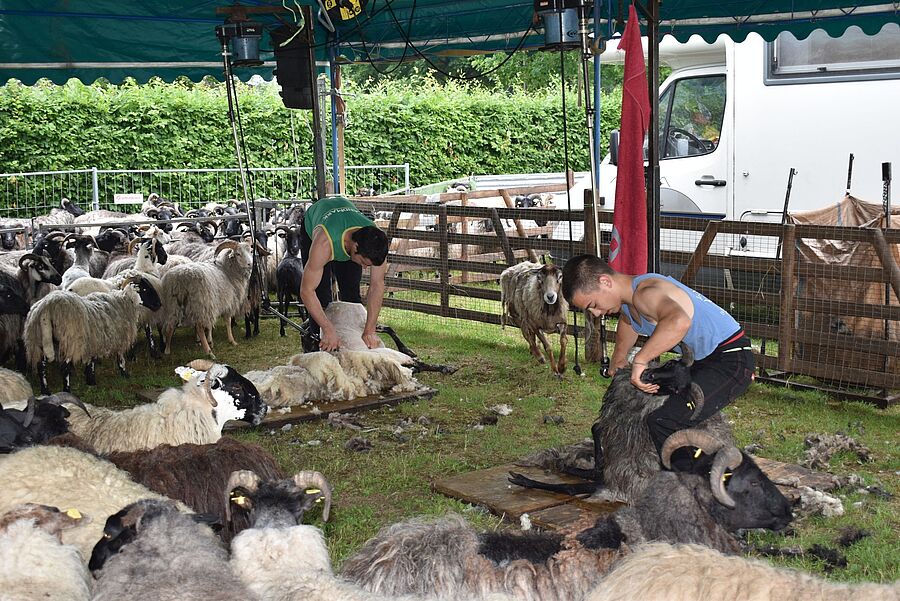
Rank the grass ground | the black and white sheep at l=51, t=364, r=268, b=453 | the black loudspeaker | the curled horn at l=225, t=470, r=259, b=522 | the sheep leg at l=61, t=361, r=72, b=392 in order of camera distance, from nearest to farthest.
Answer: the curled horn at l=225, t=470, r=259, b=522, the grass ground, the black and white sheep at l=51, t=364, r=268, b=453, the sheep leg at l=61, t=361, r=72, b=392, the black loudspeaker

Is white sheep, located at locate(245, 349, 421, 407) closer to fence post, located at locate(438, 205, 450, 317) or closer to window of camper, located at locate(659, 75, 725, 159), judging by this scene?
fence post, located at locate(438, 205, 450, 317)

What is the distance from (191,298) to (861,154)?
7.95 metres

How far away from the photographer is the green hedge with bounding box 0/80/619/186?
2034 centimetres

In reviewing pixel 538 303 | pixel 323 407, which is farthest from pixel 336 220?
pixel 538 303

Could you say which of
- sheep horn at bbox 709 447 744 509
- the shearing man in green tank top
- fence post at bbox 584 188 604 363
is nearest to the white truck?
fence post at bbox 584 188 604 363

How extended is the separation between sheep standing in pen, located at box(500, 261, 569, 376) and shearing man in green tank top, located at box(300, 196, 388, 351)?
1779mm

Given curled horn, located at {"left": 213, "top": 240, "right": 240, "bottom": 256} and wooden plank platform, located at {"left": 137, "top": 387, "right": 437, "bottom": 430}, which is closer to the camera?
wooden plank platform, located at {"left": 137, "top": 387, "right": 437, "bottom": 430}

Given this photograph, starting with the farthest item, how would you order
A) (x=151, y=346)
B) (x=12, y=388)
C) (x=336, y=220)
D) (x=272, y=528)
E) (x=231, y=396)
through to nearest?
1. (x=151, y=346)
2. (x=336, y=220)
3. (x=12, y=388)
4. (x=231, y=396)
5. (x=272, y=528)

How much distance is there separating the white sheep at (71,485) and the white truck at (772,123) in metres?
7.53

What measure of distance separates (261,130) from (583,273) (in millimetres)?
19186

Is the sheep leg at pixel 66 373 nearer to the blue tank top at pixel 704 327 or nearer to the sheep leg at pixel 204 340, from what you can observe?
the sheep leg at pixel 204 340

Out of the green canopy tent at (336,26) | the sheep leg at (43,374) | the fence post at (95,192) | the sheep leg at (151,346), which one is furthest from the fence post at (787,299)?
the fence post at (95,192)

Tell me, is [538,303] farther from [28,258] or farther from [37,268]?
[28,258]

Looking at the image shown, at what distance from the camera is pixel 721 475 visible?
409cm
